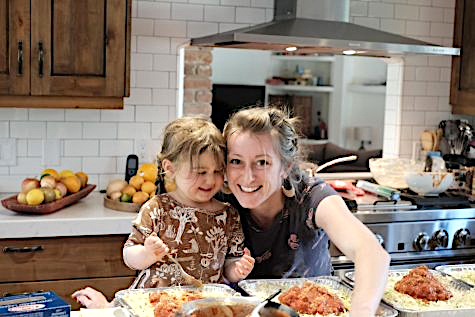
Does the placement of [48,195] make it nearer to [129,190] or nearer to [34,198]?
[34,198]

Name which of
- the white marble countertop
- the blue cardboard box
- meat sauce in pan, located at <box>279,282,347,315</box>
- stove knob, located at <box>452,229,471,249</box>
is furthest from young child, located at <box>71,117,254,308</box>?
stove knob, located at <box>452,229,471,249</box>

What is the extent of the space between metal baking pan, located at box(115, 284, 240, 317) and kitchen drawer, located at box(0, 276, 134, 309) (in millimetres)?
1584

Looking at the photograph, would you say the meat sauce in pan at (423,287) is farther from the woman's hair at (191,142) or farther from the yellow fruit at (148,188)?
the yellow fruit at (148,188)

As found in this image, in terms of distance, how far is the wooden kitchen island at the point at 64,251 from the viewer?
3.51 metres

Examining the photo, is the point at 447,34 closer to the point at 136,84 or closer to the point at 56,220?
the point at 136,84

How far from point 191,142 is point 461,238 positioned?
237 centimetres

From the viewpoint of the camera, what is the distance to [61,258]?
11.8 ft

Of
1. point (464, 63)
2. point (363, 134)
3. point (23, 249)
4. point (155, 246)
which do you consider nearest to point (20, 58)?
point (23, 249)

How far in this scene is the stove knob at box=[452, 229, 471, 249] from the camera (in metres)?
4.23

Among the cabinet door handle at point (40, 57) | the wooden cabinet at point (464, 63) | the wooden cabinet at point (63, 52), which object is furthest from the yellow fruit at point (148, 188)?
the wooden cabinet at point (464, 63)

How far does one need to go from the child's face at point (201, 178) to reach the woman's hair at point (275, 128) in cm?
10

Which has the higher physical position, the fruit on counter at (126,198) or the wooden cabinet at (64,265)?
the fruit on counter at (126,198)

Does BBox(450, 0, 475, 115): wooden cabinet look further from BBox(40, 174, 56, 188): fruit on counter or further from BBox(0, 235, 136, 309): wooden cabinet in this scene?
BBox(40, 174, 56, 188): fruit on counter

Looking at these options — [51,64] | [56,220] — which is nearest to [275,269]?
[56,220]
